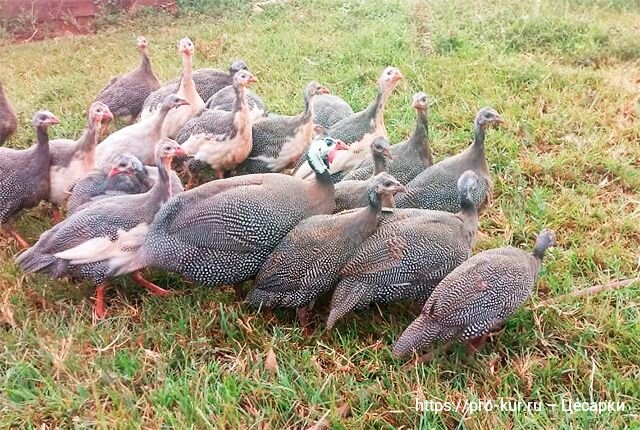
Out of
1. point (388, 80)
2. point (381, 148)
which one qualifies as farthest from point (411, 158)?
point (388, 80)

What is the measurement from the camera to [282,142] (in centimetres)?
423

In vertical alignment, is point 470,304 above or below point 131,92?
below

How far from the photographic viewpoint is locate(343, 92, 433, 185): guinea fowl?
3830 millimetres

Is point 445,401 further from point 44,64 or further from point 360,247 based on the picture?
point 44,64

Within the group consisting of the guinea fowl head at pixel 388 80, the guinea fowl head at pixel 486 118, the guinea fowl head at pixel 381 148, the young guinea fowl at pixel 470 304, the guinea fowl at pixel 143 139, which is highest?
the guinea fowl head at pixel 388 80

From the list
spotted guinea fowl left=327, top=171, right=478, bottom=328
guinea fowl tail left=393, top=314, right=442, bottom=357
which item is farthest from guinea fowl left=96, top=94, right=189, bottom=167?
guinea fowl tail left=393, top=314, right=442, bottom=357

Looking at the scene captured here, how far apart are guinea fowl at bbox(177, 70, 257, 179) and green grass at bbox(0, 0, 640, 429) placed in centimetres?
104

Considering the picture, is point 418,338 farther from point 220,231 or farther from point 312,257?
point 220,231

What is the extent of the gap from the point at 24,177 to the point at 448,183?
2.39 m

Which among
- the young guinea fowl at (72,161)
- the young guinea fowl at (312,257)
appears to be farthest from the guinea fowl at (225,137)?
the young guinea fowl at (312,257)

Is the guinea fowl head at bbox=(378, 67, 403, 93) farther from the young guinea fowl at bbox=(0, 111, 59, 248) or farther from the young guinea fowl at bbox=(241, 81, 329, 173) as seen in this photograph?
the young guinea fowl at bbox=(0, 111, 59, 248)

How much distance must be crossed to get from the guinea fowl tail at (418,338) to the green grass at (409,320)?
0.08 metres

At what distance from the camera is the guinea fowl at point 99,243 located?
3.04 m

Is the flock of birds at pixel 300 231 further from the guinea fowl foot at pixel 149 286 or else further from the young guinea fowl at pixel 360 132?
the young guinea fowl at pixel 360 132
